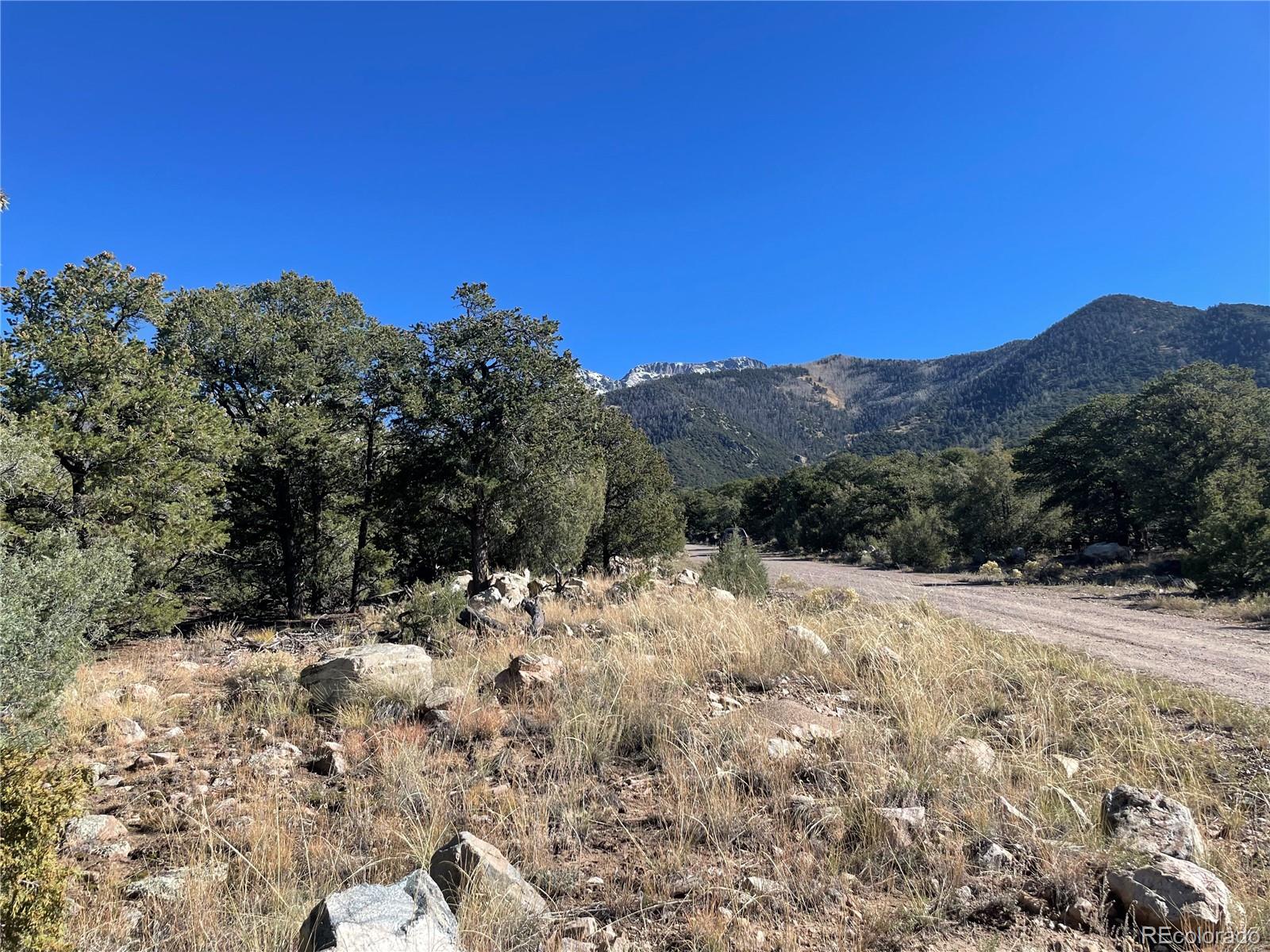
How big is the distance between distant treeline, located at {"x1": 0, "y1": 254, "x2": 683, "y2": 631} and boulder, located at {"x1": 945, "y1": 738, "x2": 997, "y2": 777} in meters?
13.4

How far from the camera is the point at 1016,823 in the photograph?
321cm

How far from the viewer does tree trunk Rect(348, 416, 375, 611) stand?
19.4 metres

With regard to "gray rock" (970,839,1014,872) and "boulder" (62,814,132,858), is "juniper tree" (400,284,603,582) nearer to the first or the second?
"boulder" (62,814,132,858)

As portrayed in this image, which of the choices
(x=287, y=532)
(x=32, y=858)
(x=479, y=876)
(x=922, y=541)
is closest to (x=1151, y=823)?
(x=479, y=876)

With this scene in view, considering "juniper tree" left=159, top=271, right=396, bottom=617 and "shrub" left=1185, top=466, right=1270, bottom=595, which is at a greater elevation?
"juniper tree" left=159, top=271, right=396, bottom=617

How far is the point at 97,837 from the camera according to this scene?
3.43 m

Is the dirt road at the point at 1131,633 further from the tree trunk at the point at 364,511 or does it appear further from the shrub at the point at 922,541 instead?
the tree trunk at the point at 364,511

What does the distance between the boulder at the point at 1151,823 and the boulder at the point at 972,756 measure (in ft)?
2.11

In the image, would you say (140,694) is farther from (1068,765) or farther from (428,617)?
(1068,765)

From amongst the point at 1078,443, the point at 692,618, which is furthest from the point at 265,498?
the point at 1078,443

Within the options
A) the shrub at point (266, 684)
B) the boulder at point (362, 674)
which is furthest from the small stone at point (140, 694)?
the boulder at point (362, 674)

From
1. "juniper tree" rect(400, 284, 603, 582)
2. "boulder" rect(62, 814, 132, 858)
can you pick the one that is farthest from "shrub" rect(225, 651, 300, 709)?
"juniper tree" rect(400, 284, 603, 582)

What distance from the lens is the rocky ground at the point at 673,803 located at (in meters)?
2.56

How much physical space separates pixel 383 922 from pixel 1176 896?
130 inches
